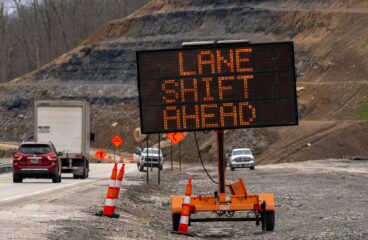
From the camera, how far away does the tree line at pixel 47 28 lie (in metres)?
163

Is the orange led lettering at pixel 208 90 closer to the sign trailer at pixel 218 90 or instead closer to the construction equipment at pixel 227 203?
the sign trailer at pixel 218 90

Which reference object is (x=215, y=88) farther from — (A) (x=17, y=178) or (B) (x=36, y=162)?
(A) (x=17, y=178)

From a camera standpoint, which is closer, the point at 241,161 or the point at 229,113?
the point at 229,113

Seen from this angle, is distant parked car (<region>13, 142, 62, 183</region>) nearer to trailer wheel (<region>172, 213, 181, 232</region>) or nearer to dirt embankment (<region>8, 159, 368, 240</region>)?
dirt embankment (<region>8, 159, 368, 240</region>)

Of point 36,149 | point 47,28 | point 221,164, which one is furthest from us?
point 47,28

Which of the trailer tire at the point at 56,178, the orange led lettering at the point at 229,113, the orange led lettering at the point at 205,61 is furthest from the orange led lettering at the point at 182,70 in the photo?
the trailer tire at the point at 56,178

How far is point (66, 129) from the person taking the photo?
45.9 meters

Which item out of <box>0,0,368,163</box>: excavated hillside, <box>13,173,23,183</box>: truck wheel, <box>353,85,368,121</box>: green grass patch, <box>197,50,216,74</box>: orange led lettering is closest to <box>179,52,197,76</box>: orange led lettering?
<box>197,50,216,74</box>: orange led lettering

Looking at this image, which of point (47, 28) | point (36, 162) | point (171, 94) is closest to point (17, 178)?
point (36, 162)

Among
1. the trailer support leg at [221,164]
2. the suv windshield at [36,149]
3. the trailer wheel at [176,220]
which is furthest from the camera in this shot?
the suv windshield at [36,149]

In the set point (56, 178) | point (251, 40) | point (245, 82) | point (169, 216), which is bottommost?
point (169, 216)

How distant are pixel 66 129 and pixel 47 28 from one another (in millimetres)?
120804

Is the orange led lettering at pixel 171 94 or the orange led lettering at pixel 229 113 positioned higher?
the orange led lettering at pixel 171 94

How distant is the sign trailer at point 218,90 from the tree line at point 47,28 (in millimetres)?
139062
